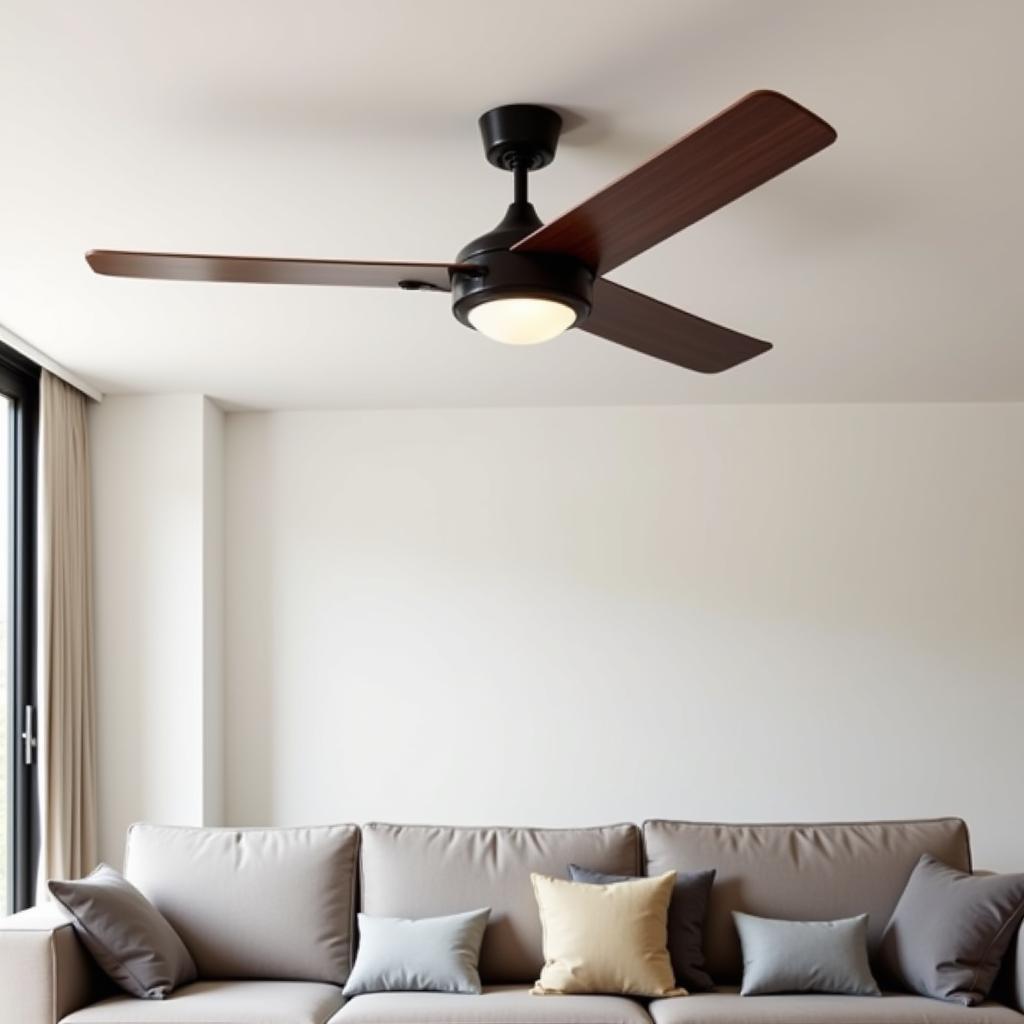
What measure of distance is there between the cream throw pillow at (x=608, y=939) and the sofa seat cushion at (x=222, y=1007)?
0.61 meters

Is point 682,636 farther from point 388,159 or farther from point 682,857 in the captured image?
point 388,159

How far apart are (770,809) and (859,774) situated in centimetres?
40

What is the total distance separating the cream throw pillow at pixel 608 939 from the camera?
11.2 feet

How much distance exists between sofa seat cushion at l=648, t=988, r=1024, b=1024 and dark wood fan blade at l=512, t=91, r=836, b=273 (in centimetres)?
195

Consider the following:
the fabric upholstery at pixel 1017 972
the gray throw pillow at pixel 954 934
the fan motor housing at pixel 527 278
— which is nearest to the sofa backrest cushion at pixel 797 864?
the gray throw pillow at pixel 954 934

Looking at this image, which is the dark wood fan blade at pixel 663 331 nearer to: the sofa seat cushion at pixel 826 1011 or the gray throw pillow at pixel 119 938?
the sofa seat cushion at pixel 826 1011

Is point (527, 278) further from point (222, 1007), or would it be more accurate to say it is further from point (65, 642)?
point (65, 642)

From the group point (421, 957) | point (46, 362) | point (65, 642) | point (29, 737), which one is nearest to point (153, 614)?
point (65, 642)

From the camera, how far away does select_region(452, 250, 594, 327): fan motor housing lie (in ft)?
7.95

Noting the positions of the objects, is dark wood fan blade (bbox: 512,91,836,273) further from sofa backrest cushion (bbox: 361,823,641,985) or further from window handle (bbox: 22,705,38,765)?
window handle (bbox: 22,705,38,765)

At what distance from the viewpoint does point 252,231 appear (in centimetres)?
323

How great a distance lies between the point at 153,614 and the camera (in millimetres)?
5133

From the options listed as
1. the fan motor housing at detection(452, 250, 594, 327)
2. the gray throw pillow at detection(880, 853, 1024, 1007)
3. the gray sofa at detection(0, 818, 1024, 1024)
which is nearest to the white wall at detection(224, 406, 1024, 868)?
the gray sofa at detection(0, 818, 1024, 1024)

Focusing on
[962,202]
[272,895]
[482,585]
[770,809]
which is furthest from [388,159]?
[770,809]
